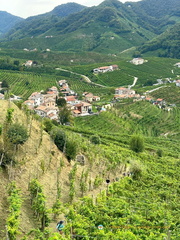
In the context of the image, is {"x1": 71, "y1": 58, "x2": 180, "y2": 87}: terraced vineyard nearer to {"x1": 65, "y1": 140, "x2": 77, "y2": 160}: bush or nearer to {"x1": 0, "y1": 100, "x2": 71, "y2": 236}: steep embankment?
{"x1": 65, "y1": 140, "x2": 77, "y2": 160}: bush

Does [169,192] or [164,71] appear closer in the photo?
[169,192]

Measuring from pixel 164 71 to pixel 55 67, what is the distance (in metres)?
53.1

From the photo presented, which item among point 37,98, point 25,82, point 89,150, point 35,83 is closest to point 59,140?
point 89,150

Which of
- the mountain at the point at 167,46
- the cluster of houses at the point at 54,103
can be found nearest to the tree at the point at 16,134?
the cluster of houses at the point at 54,103

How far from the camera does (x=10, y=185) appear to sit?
11.7m

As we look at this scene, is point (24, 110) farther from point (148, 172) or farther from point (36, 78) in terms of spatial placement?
point (36, 78)

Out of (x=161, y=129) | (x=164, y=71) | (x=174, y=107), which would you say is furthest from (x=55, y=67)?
(x=161, y=129)

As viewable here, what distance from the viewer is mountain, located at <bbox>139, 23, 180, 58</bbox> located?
158m

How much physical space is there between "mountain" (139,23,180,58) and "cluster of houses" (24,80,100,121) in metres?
89.1

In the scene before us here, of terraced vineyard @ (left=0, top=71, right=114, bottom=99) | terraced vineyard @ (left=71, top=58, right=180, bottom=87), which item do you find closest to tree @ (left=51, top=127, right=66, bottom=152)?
terraced vineyard @ (left=0, top=71, right=114, bottom=99)

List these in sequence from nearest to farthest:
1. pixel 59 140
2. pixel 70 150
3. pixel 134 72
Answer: pixel 70 150
pixel 59 140
pixel 134 72

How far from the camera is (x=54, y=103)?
76000 millimetres

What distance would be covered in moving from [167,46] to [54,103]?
11465 cm

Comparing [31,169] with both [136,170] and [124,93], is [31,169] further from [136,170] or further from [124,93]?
[124,93]
